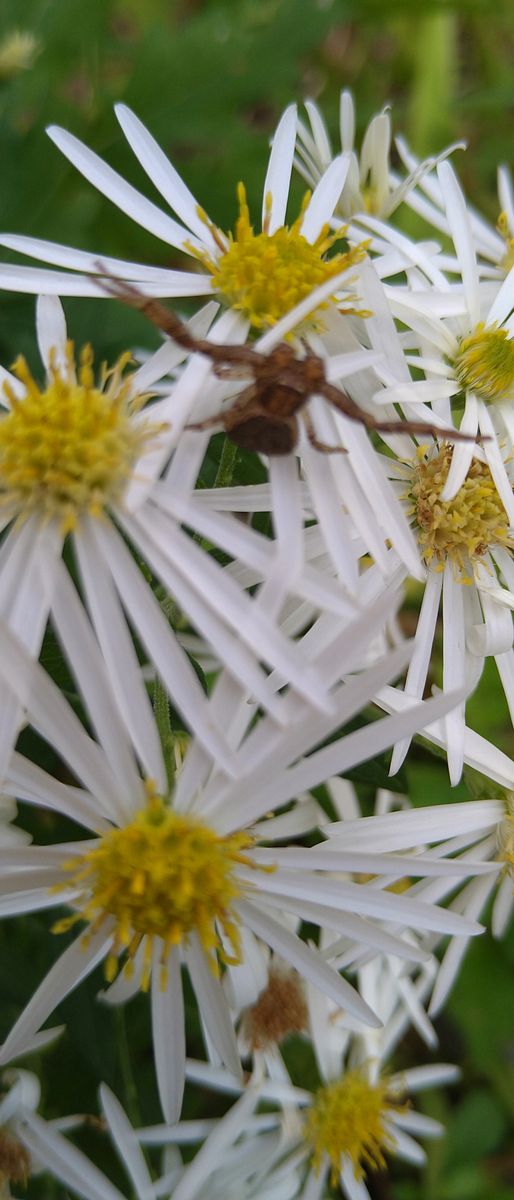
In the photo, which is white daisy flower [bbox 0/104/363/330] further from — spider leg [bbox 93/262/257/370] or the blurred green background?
the blurred green background

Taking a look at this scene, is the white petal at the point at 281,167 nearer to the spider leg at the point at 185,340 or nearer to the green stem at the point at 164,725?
the spider leg at the point at 185,340

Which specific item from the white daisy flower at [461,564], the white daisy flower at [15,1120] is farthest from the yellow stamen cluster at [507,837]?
the white daisy flower at [15,1120]

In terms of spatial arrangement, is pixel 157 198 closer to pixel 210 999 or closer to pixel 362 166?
pixel 362 166

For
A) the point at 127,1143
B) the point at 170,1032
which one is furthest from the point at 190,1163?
the point at 170,1032

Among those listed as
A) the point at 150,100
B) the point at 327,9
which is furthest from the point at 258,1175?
the point at 327,9

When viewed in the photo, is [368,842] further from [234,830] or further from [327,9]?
[327,9]
